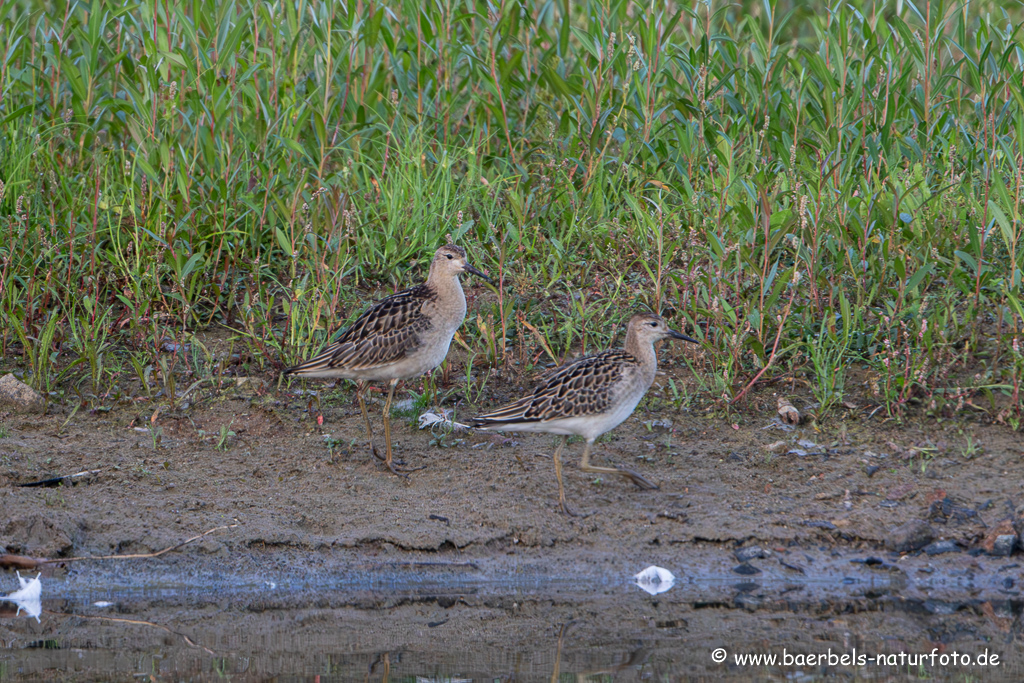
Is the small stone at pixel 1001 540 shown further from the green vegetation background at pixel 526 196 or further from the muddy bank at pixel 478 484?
the green vegetation background at pixel 526 196

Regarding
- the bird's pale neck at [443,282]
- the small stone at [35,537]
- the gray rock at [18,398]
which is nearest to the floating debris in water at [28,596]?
the small stone at [35,537]

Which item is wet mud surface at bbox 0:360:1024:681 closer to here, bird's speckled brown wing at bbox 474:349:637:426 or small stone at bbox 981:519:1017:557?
small stone at bbox 981:519:1017:557

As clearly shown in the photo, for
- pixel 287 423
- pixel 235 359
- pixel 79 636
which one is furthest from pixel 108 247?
pixel 79 636

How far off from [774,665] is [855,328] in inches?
134

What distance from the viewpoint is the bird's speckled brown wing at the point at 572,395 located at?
667cm

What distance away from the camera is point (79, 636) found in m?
5.43

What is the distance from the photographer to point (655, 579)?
620cm

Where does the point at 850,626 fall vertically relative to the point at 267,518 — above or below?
above

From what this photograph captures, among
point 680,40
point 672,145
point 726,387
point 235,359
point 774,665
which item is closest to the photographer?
point 774,665

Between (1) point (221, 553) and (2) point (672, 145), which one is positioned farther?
(2) point (672, 145)

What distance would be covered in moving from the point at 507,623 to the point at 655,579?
Result: 95cm

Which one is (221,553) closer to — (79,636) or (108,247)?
(79,636)

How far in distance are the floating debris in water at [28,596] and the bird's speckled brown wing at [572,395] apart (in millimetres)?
2441

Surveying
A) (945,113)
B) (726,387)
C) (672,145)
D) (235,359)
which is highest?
(945,113)
